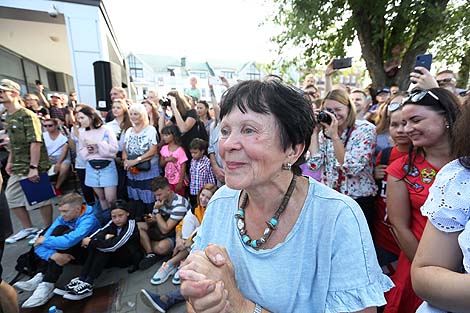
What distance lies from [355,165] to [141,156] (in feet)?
10.4

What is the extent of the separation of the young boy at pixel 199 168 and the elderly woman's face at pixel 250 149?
2999mm

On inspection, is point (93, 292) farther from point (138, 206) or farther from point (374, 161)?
point (374, 161)

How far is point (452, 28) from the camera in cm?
577

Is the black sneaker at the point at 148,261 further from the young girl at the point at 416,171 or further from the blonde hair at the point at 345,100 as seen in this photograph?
the blonde hair at the point at 345,100

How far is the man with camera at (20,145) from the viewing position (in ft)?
12.3

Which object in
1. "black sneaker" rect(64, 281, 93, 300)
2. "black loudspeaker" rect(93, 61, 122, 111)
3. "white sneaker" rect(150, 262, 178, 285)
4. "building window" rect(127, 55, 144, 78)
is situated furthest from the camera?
"building window" rect(127, 55, 144, 78)

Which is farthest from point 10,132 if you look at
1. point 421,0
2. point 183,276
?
point 421,0

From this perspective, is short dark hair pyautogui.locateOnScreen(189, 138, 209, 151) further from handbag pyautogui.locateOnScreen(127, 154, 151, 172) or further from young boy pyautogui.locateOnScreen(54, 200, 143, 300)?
young boy pyautogui.locateOnScreen(54, 200, 143, 300)

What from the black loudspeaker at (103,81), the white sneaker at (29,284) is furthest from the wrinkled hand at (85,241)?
the black loudspeaker at (103,81)

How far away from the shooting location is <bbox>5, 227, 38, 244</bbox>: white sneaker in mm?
4203

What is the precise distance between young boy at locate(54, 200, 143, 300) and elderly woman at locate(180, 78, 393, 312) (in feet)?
8.72

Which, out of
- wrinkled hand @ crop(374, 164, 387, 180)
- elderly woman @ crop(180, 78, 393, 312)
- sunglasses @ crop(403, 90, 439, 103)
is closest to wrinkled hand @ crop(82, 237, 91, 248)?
elderly woman @ crop(180, 78, 393, 312)

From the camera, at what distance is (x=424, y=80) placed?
2.12m

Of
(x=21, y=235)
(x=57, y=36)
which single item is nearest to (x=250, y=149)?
(x=21, y=235)
